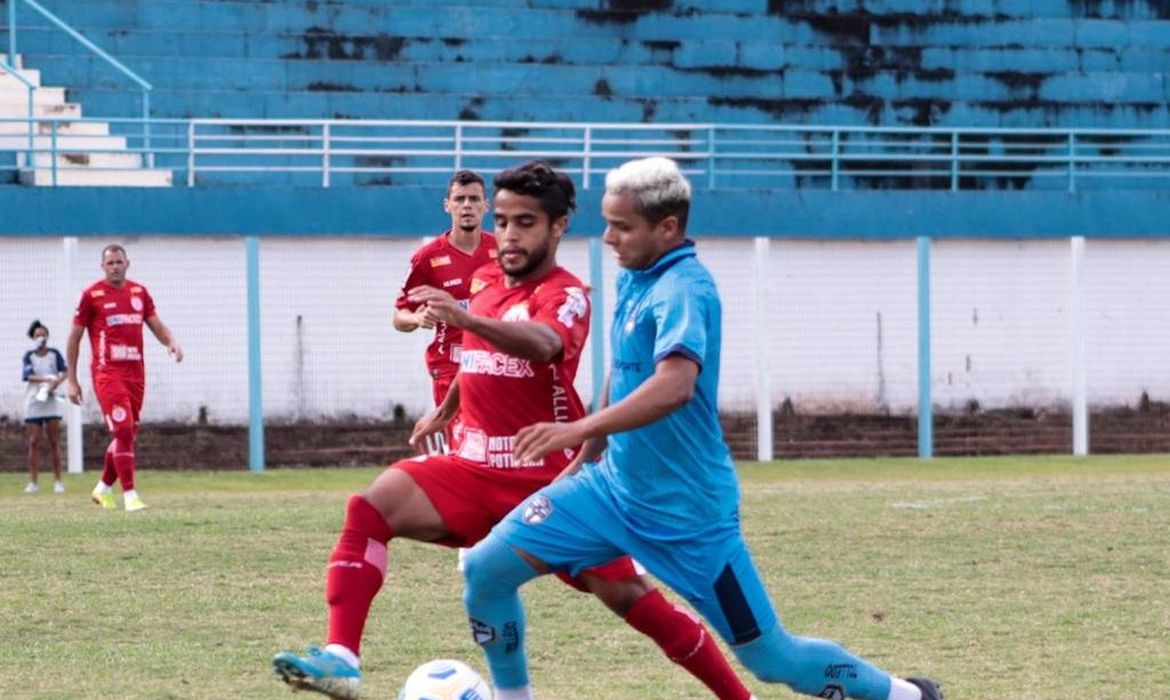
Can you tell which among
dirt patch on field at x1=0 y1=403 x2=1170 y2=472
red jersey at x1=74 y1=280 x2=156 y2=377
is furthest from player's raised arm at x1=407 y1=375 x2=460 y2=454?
dirt patch on field at x1=0 y1=403 x2=1170 y2=472

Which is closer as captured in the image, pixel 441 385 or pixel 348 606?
pixel 348 606

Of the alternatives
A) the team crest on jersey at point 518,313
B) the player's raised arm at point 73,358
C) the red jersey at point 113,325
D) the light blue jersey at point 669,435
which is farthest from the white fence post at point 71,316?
the light blue jersey at point 669,435

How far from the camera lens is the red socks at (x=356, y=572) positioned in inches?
278

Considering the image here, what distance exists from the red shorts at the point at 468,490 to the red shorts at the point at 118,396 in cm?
1022

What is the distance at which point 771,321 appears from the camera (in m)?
25.1

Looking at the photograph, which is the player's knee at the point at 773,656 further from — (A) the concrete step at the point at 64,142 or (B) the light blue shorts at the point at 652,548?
(A) the concrete step at the point at 64,142

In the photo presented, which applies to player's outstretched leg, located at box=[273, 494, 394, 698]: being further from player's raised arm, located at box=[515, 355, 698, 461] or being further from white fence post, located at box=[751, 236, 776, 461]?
white fence post, located at box=[751, 236, 776, 461]

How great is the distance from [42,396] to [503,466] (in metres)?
14.2

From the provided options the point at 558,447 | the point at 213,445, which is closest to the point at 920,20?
the point at 213,445

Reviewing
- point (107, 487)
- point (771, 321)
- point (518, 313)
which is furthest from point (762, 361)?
point (518, 313)

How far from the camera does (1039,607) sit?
10453mm

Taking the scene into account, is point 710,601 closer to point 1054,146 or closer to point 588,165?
point 588,165

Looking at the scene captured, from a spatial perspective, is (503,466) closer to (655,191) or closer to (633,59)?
(655,191)

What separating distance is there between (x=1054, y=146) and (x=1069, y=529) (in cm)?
A: 1489
